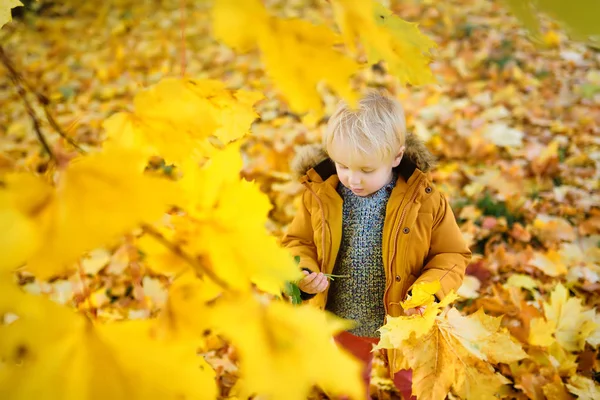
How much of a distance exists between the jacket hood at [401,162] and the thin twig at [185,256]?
75 cm

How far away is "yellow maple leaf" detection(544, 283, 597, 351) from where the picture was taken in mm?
1511

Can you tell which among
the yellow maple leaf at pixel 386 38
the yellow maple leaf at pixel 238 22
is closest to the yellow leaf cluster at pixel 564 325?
the yellow maple leaf at pixel 386 38

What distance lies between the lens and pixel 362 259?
1259 mm

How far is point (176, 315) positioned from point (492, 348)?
701mm

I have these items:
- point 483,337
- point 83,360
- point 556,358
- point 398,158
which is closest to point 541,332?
point 556,358

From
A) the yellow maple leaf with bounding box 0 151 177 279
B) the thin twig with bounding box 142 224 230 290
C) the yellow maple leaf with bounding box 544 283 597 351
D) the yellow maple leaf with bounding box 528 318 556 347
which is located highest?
the yellow maple leaf with bounding box 0 151 177 279

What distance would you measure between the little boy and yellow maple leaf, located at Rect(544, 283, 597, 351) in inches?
22.4

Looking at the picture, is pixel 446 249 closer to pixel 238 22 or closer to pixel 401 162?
pixel 401 162

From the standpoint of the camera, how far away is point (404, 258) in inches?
46.3

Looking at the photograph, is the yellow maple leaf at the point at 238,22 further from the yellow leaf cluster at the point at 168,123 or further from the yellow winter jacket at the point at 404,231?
the yellow winter jacket at the point at 404,231

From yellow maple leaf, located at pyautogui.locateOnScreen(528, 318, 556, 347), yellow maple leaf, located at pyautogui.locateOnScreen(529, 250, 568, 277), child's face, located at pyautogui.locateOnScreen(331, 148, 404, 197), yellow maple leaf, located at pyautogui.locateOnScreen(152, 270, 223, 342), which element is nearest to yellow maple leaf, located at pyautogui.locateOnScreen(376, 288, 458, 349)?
child's face, located at pyautogui.locateOnScreen(331, 148, 404, 197)

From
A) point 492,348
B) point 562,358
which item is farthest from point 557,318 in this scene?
point 492,348

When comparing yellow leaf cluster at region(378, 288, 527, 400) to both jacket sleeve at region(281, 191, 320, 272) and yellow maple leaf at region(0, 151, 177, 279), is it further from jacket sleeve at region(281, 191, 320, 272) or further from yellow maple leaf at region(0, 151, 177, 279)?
yellow maple leaf at region(0, 151, 177, 279)

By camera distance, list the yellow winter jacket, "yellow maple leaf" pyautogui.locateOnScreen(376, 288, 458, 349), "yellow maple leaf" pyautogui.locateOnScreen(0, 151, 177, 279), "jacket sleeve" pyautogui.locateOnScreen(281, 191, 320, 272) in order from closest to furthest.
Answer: "yellow maple leaf" pyautogui.locateOnScreen(0, 151, 177, 279) < "yellow maple leaf" pyautogui.locateOnScreen(376, 288, 458, 349) < the yellow winter jacket < "jacket sleeve" pyautogui.locateOnScreen(281, 191, 320, 272)
